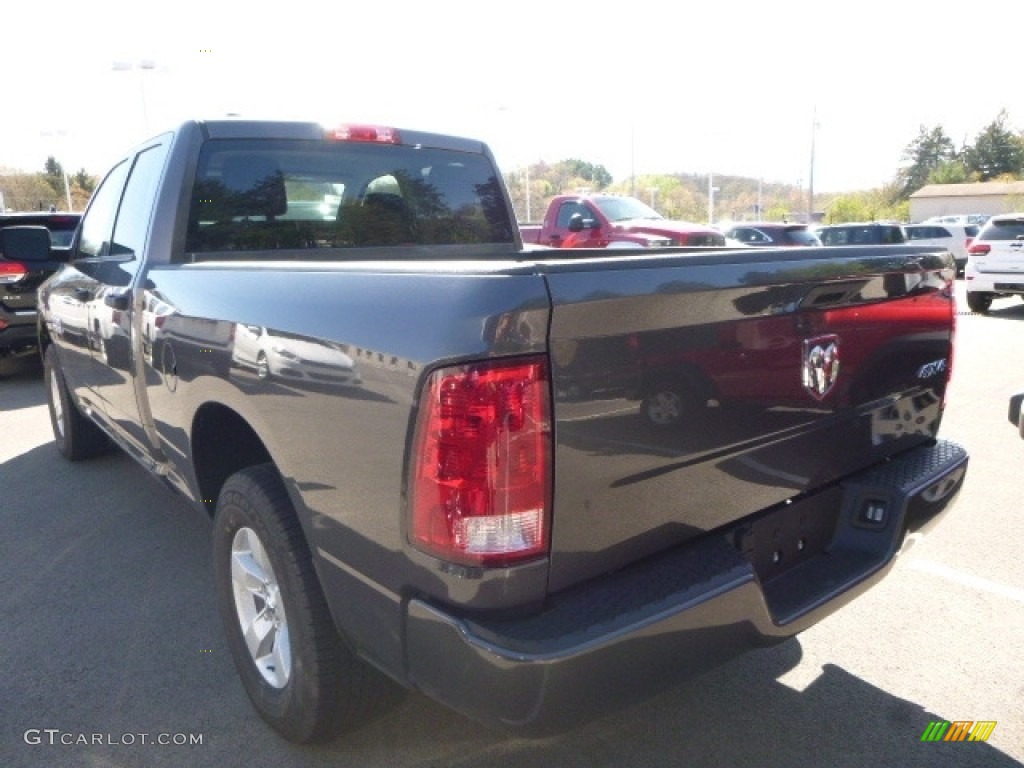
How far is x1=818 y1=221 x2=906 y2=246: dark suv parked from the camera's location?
71.9ft

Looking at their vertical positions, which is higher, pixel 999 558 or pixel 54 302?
pixel 54 302

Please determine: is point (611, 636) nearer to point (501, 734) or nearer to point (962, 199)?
point (501, 734)

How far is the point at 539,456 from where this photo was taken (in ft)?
5.58

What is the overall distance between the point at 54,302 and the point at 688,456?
420cm

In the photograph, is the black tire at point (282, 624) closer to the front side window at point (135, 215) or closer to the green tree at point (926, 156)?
the front side window at point (135, 215)

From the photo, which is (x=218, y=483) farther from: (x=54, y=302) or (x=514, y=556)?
(x=54, y=302)

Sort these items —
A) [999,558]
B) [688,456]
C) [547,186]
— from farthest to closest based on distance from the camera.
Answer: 1. [547,186]
2. [999,558]
3. [688,456]

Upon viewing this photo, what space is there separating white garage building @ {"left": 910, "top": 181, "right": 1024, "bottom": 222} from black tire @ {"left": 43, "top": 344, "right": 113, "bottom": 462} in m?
81.3

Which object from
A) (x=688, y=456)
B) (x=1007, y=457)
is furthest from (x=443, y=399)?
(x=1007, y=457)

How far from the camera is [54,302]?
4762 mm

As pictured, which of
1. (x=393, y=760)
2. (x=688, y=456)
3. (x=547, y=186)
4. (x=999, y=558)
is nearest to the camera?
(x=688, y=456)

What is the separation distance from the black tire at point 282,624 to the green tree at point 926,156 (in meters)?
116

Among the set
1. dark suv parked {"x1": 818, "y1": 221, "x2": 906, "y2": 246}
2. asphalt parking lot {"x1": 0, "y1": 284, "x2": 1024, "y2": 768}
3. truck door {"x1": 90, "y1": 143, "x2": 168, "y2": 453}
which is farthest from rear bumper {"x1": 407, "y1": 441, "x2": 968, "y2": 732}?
dark suv parked {"x1": 818, "y1": 221, "x2": 906, "y2": 246}

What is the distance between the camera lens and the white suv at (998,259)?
13.3 m
